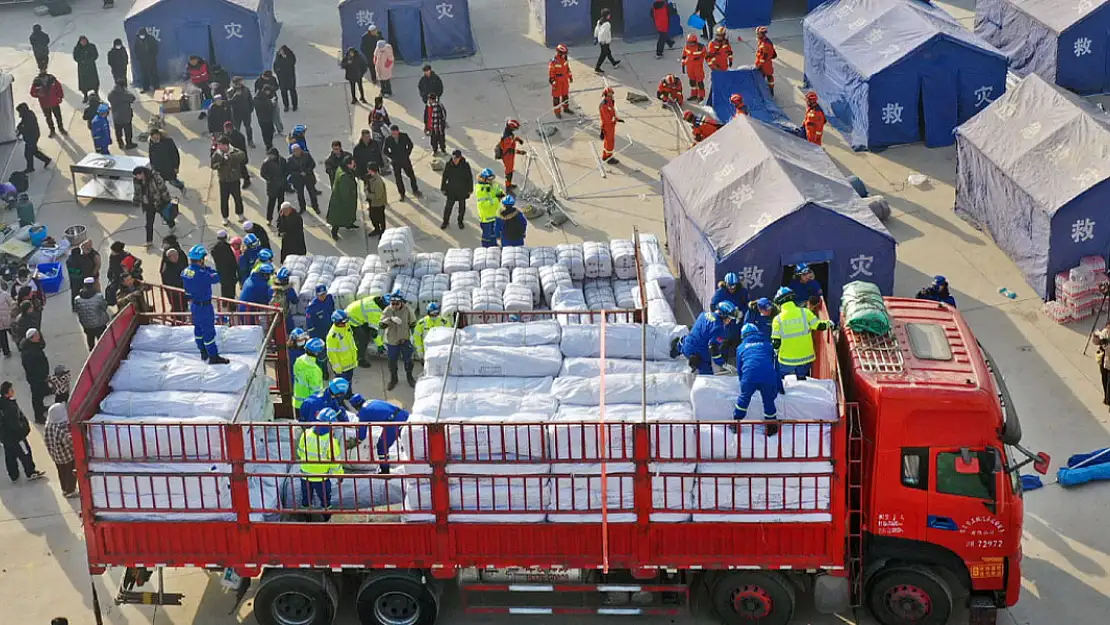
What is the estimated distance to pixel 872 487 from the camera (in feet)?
45.2

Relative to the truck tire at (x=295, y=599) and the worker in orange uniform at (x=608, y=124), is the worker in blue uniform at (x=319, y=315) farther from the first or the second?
the worker in orange uniform at (x=608, y=124)

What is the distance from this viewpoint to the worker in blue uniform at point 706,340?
16.1m

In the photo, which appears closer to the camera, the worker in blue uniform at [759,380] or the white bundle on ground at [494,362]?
the worker in blue uniform at [759,380]

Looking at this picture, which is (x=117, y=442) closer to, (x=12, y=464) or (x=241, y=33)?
(x=12, y=464)

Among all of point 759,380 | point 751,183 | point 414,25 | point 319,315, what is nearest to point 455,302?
point 319,315

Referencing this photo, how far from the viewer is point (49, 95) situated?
2834 cm

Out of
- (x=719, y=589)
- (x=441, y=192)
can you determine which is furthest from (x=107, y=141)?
(x=719, y=589)

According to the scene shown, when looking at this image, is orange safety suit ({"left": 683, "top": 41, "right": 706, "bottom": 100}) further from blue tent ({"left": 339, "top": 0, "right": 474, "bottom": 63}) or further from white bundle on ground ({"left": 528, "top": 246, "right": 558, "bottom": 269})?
white bundle on ground ({"left": 528, "top": 246, "right": 558, "bottom": 269})

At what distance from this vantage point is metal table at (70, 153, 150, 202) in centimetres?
2572

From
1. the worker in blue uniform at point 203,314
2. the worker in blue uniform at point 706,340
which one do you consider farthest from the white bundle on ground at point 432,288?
the worker in blue uniform at point 706,340

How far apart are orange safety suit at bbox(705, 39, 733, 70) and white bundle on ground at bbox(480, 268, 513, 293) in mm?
10223

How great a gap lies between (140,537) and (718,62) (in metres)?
17.7

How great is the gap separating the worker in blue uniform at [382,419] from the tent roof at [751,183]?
21.8 feet

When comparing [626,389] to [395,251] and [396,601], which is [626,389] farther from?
[395,251]
